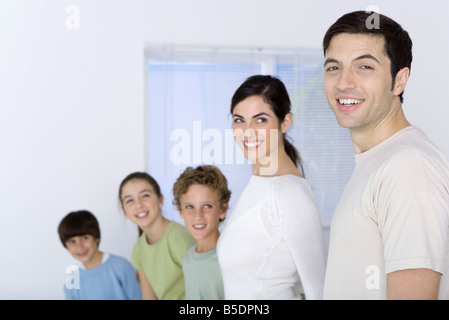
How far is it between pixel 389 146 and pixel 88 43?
2.40 m

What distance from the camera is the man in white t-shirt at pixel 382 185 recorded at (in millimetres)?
825

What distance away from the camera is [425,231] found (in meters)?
0.82

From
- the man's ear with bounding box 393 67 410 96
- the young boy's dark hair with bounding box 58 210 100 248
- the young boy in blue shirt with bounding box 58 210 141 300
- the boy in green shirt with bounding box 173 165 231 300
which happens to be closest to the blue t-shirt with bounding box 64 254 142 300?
the young boy in blue shirt with bounding box 58 210 141 300

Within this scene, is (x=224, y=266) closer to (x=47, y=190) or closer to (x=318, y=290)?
(x=318, y=290)

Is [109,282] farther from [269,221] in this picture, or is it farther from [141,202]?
[269,221]

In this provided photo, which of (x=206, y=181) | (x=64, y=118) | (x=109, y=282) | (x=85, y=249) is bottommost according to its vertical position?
(x=109, y=282)

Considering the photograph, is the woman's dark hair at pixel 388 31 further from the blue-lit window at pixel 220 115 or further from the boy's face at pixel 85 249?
the blue-lit window at pixel 220 115

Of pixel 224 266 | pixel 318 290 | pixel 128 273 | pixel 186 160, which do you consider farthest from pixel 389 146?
pixel 186 160

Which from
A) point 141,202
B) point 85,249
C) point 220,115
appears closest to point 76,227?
point 85,249

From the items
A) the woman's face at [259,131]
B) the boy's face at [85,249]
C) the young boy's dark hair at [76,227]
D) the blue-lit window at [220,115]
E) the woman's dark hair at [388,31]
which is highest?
the blue-lit window at [220,115]

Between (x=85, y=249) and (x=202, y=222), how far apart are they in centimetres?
78

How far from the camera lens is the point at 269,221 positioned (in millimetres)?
1291

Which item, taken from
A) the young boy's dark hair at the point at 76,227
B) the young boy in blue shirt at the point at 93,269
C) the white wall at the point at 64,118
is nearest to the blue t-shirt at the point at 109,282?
the young boy in blue shirt at the point at 93,269

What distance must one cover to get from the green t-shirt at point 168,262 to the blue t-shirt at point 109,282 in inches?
7.4
